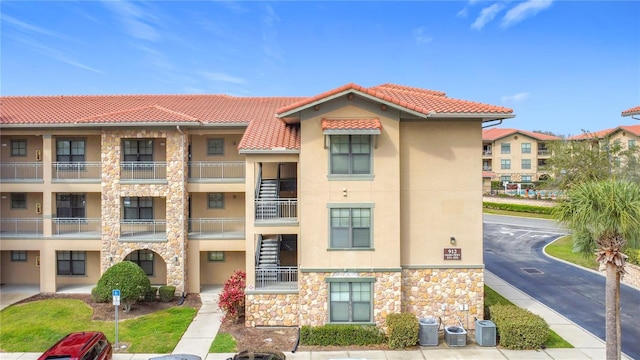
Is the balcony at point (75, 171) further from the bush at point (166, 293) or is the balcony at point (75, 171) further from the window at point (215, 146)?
the bush at point (166, 293)

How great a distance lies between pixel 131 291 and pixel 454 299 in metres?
14.0

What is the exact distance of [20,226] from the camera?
23.0 meters

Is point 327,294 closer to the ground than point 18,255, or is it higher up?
closer to the ground

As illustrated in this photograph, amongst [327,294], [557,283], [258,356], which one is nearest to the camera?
[258,356]

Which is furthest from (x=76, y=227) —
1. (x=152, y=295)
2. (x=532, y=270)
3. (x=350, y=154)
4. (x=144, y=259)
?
(x=532, y=270)

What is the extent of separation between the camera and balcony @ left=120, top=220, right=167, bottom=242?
21.2 m

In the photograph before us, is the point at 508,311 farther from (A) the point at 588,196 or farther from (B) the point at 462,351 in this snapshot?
(A) the point at 588,196

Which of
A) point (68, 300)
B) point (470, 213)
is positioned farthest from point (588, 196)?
point (68, 300)

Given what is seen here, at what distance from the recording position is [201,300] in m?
20.7

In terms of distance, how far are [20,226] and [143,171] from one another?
7.99 m

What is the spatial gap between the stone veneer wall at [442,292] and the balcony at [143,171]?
13250 mm

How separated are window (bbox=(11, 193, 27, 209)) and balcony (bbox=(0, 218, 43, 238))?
0.92m

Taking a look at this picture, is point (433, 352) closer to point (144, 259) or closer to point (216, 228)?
point (216, 228)

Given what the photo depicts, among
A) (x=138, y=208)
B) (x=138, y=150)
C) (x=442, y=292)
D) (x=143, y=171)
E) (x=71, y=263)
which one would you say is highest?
(x=138, y=150)
